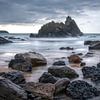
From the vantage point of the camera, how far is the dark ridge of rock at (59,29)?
132125mm

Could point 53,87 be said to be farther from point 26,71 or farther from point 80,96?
point 26,71

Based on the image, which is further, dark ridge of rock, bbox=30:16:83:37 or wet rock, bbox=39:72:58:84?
dark ridge of rock, bbox=30:16:83:37

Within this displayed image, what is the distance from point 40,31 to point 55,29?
35.9ft

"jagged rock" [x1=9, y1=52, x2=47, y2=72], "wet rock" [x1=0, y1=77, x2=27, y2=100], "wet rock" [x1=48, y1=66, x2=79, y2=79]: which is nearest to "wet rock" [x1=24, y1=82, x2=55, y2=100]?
"wet rock" [x1=0, y1=77, x2=27, y2=100]

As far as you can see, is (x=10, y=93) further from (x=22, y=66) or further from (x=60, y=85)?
(x=22, y=66)

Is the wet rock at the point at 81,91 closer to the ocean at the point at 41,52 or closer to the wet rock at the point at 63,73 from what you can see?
the wet rock at the point at 63,73

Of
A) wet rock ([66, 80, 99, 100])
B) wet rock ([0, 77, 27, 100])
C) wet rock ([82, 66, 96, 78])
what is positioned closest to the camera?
wet rock ([0, 77, 27, 100])

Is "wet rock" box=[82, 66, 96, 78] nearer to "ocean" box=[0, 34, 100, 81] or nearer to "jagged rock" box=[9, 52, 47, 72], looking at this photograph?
"ocean" box=[0, 34, 100, 81]

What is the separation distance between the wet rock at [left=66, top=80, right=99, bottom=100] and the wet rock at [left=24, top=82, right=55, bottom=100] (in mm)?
784

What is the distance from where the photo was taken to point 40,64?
21281mm

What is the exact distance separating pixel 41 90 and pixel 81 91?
1636 millimetres

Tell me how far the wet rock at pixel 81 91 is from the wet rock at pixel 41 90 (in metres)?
0.78

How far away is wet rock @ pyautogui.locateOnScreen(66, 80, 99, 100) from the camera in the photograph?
11247mm

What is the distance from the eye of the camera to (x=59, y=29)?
Answer: 134500 mm
